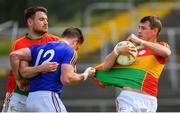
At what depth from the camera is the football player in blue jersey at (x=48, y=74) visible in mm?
8567

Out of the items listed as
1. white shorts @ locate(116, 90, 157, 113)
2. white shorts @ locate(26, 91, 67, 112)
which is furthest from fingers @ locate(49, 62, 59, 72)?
white shorts @ locate(116, 90, 157, 113)

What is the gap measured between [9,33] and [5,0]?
106 cm

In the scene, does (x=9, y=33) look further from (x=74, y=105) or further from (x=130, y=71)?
(x=130, y=71)

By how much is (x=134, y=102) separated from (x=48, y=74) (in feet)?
3.38

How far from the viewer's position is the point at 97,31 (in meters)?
18.5

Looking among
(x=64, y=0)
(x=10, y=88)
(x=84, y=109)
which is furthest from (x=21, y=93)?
(x=64, y=0)

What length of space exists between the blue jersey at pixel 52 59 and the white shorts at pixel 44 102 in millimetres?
54

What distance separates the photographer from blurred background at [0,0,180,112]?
16484 mm

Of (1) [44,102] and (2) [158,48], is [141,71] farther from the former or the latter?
(1) [44,102]

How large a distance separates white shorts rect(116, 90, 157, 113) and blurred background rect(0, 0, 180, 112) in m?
6.00

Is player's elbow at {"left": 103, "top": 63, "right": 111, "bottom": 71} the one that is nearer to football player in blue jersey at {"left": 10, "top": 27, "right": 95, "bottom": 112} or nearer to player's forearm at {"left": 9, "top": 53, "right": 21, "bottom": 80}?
football player in blue jersey at {"left": 10, "top": 27, "right": 95, "bottom": 112}

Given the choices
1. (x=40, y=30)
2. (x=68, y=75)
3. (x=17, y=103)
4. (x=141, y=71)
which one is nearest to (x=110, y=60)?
(x=141, y=71)

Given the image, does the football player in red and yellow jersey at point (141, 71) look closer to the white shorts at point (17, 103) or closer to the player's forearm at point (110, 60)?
the player's forearm at point (110, 60)

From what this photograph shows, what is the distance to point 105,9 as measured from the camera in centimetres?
2092
